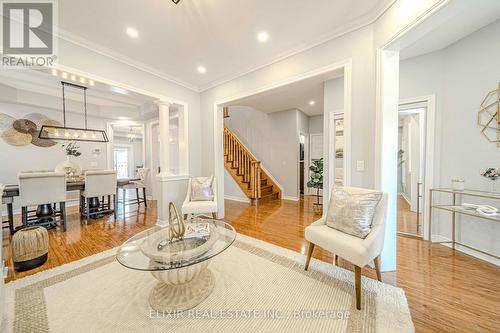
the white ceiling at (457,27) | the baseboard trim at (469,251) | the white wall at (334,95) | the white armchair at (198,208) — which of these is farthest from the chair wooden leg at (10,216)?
the baseboard trim at (469,251)

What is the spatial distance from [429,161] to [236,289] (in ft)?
→ 10.8

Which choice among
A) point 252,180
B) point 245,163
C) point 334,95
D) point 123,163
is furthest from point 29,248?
point 123,163

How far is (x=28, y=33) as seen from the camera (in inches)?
85.4

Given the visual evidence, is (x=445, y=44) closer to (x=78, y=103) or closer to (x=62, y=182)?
(x=62, y=182)

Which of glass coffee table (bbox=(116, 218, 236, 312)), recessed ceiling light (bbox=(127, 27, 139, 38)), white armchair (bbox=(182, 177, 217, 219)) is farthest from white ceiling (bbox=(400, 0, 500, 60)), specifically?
white armchair (bbox=(182, 177, 217, 219))

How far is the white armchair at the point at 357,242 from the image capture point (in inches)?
60.4

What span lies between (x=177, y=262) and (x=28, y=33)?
3.21 metres

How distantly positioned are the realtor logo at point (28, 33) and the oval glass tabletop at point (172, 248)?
2.54m

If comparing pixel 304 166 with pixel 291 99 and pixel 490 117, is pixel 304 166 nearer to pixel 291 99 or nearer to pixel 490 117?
pixel 291 99

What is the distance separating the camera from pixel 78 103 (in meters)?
4.92

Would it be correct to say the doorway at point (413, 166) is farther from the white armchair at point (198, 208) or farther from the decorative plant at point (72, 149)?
the decorative plant at point (72, 149)

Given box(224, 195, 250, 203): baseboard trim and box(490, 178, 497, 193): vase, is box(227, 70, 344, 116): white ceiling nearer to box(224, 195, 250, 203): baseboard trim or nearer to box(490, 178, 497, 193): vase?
box(490, 178, 497, 193): vase

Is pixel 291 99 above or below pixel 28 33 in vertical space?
above

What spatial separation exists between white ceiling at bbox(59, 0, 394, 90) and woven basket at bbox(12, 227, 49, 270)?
2.50m
